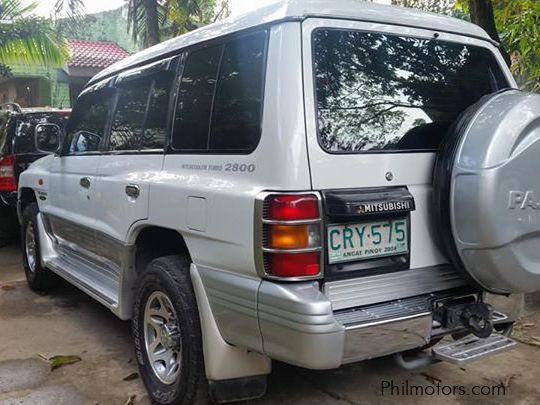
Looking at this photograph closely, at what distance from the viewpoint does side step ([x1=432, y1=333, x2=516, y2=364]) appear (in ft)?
8.68

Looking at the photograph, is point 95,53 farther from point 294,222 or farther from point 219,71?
point 294,222

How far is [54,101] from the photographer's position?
57.7 feet

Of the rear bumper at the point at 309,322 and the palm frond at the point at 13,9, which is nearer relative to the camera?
the rear bumper at the point at 309,322

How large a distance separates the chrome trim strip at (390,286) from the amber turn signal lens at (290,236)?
22 cm

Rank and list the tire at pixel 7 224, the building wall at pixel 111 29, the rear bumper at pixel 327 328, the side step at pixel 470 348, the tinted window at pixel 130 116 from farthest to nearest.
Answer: the building wall at pixel 111 29
the tire at pixel 7 224
the tinted window at pixel 130 116
the side step at pixel 470 348
the rear bumper at pixel 327 328

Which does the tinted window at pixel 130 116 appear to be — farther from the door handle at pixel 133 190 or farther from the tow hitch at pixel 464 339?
the tow hitch at pixel 464 339

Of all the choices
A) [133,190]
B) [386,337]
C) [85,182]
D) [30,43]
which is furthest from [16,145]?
[386,337]

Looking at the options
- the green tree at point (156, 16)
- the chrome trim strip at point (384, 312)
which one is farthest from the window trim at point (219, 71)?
the green tree at point (156, 16)

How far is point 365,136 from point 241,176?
0.59 metres

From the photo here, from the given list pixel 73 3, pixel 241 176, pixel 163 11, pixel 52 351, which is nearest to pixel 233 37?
pixel 241 176

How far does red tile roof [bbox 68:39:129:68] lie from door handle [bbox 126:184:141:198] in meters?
13.6

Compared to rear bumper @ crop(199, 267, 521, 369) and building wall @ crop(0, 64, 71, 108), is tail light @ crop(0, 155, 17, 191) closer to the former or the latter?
rear bumper @ crop(199, 267, 521, 369)

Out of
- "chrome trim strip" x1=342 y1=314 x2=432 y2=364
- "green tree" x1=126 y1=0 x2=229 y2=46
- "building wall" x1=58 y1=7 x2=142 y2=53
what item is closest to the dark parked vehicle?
"green tree" x1=126 y1=0 x2=229 y2=46

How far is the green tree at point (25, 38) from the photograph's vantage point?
31.9 ft
